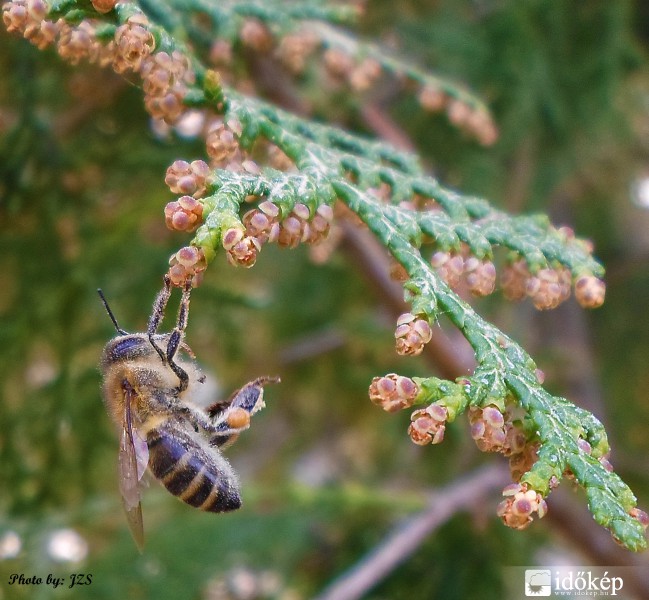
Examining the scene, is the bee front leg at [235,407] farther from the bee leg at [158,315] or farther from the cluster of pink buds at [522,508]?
the cluster of pink buds at [522,508]

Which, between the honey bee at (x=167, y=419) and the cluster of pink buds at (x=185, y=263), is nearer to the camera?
the cluster of pink buds at (x=185, y=263)

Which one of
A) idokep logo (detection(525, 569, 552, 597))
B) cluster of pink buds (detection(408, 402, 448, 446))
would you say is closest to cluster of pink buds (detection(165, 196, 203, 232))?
cluster of pink buds (detection(408, 402, 448, 446))

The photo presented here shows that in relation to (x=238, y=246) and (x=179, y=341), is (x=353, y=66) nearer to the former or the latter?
(x=179, y=341)

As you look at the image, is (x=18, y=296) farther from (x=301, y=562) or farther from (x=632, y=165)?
(x=632, y=165)

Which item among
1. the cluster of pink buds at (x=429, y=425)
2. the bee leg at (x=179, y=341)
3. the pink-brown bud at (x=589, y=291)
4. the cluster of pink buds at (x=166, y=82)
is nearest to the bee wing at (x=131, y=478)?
the bee leg at (x=179, y=341)

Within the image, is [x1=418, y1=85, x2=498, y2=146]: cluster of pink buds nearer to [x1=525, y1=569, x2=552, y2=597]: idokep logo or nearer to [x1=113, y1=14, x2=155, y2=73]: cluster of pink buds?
[x1=113, y1=14, x2=155, y2=73]: cluster of pink buds

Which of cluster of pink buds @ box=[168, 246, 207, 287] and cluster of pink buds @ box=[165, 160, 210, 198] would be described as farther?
cluster of pink buds @ box=[165, 160, 210, 198]

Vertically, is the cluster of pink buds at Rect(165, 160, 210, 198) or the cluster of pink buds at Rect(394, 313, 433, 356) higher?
the cluster of pink buds at Rect(165, 160, 210, 198)
